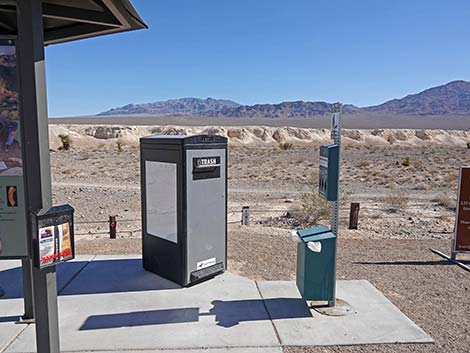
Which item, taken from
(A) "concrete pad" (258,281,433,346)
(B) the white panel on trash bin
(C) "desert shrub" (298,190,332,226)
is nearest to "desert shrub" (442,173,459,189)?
(C) "desert shrub" (298,190,332,226)

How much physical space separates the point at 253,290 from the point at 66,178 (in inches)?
675

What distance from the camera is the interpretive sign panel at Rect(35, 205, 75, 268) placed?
2850 millimetres

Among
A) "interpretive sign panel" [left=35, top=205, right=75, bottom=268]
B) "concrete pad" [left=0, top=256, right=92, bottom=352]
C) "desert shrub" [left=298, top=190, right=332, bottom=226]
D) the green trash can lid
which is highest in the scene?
"interpretive sign panel" [left=35, top=205, right=75, bottom=268]

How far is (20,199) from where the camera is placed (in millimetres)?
3604

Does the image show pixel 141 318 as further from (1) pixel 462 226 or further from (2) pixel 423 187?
(2) pixel 423 187

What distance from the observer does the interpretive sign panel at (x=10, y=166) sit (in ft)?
10.7

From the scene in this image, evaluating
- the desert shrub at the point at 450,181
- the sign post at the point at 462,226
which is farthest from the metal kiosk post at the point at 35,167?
the desert shrub at the point at 450,181

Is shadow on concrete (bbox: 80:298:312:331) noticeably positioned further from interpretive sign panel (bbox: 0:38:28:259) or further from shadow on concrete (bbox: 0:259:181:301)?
interpretive sign panel (bbox: 0:38:28:259)

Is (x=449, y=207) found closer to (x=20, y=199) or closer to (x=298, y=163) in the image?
(x=20, y=199)

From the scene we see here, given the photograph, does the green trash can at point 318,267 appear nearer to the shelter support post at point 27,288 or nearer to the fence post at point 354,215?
the shelter support post at point 27,288

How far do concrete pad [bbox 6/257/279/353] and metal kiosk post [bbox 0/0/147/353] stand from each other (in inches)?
39.8

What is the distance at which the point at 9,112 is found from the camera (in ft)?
10.8

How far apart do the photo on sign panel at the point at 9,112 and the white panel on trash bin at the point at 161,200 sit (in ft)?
7.16

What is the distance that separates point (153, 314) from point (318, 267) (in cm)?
190
